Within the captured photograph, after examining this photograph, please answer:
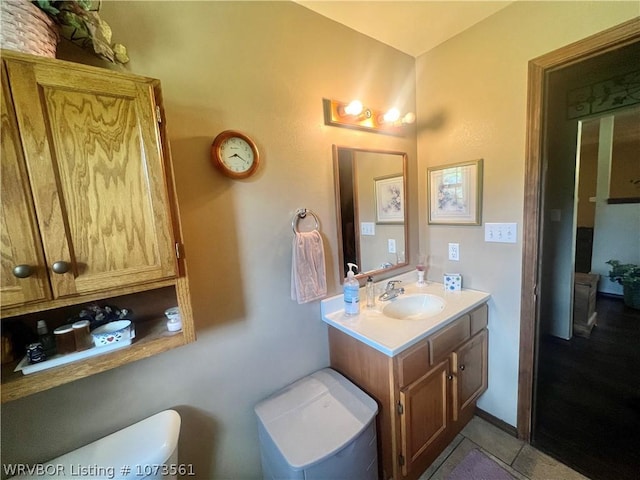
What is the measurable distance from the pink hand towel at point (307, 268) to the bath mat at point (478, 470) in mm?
1228

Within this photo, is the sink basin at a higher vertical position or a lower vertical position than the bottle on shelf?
lower

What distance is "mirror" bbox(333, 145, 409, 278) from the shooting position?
153cm

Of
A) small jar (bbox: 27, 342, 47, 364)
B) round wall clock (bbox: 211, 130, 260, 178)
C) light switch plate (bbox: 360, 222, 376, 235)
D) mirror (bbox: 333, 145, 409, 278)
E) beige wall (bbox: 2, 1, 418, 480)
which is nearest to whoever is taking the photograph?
small jar (bbox: 27, 342, 47, 364)

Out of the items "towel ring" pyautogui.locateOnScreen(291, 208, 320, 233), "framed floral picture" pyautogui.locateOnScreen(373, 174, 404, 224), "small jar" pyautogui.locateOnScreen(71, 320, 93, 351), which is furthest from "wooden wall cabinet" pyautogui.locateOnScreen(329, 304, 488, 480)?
"small jar" pyautogui.locateOnScreen(71, 320, 93, 351)

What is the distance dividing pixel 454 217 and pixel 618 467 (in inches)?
61.5

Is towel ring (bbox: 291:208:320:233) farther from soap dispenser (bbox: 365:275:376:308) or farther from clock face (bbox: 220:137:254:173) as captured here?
soap dispenser (bbox: 365:275:376:308)

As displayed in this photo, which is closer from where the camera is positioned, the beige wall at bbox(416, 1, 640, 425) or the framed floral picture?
the beige wall at bbox(416, 1, 640, 425)

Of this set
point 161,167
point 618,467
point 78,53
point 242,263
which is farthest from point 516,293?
point 78,53

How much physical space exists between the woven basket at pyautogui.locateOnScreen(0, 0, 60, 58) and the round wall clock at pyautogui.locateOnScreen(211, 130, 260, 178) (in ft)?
1.69

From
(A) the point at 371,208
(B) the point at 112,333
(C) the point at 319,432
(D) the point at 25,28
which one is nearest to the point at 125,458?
(B) the point at 112,333

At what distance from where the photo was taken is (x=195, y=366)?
114 cm

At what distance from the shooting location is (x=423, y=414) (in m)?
1.29

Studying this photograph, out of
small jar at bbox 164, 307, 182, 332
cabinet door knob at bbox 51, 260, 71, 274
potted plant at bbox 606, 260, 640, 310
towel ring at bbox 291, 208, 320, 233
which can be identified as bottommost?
potted plant at bbox 606, 260, 640, 310

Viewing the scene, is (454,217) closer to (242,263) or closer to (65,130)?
(242,263)
